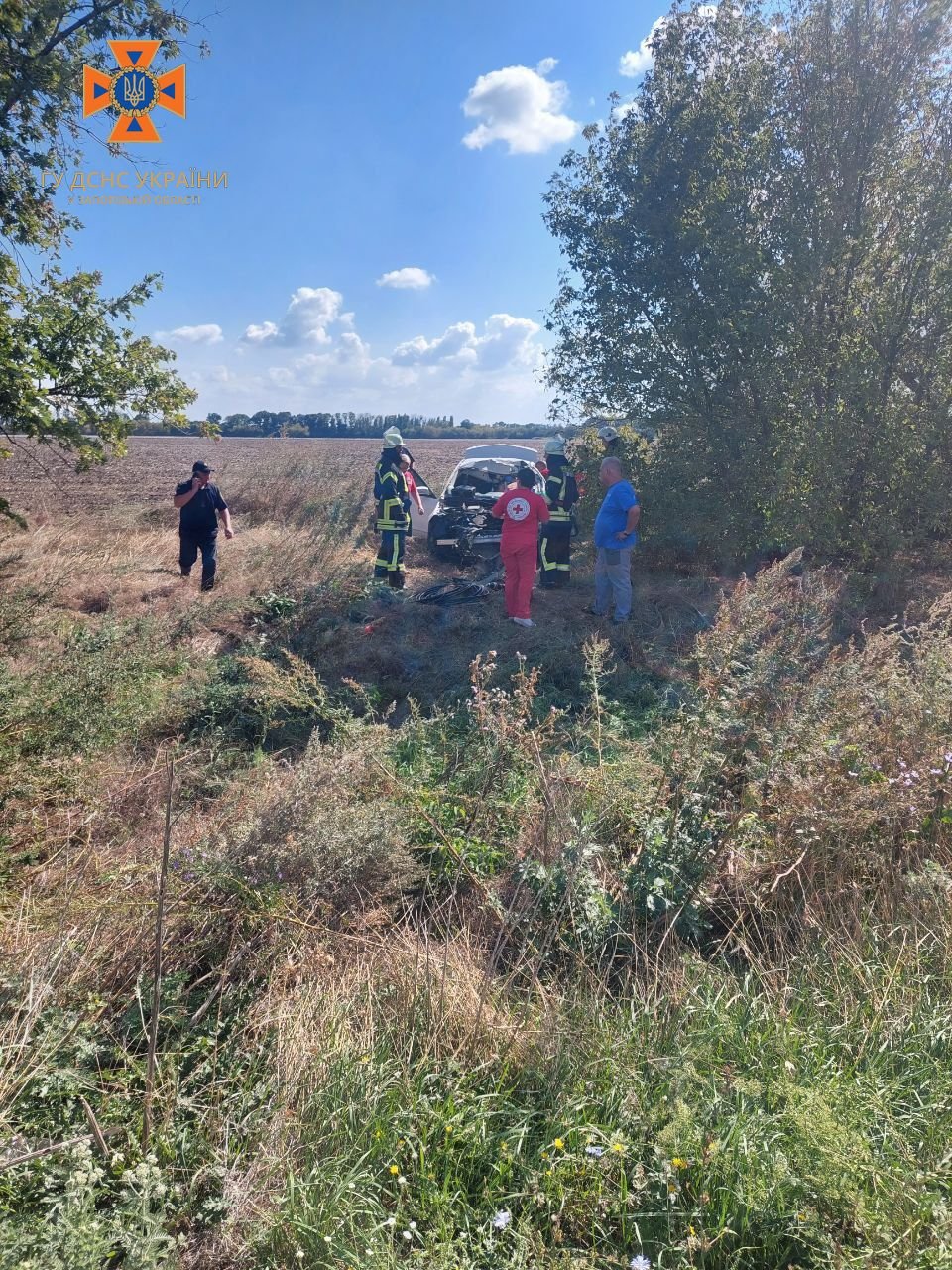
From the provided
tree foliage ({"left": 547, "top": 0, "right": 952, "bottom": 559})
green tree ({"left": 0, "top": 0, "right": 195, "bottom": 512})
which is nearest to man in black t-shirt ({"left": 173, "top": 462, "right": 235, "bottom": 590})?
green tree ({"left": 0, "top": 0, "right": 195, "bottom": 512})

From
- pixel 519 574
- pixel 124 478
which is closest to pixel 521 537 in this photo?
pixel 519 574

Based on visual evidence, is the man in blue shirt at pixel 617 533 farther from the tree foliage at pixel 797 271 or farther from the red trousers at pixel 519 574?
the tree foliage at pixel 797 271

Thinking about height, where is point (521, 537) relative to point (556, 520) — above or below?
below

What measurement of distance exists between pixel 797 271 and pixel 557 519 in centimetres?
400

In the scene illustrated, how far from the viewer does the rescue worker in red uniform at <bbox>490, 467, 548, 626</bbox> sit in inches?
289

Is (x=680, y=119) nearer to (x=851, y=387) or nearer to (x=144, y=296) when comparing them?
(x=851, y=387)

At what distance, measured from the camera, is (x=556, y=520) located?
918 centimetres

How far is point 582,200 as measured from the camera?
1012 cm

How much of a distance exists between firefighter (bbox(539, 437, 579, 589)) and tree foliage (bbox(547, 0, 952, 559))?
1.22m

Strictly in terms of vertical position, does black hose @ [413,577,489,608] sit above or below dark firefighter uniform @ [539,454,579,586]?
below

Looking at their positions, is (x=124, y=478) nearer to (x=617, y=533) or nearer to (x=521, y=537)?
(x=521, y=537)

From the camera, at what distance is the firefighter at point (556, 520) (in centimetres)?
920

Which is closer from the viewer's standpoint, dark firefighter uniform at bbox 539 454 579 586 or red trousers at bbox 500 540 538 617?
red trousers at bbox 500 540 538 617

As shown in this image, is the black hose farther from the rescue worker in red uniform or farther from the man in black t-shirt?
the man in black t-shirt
